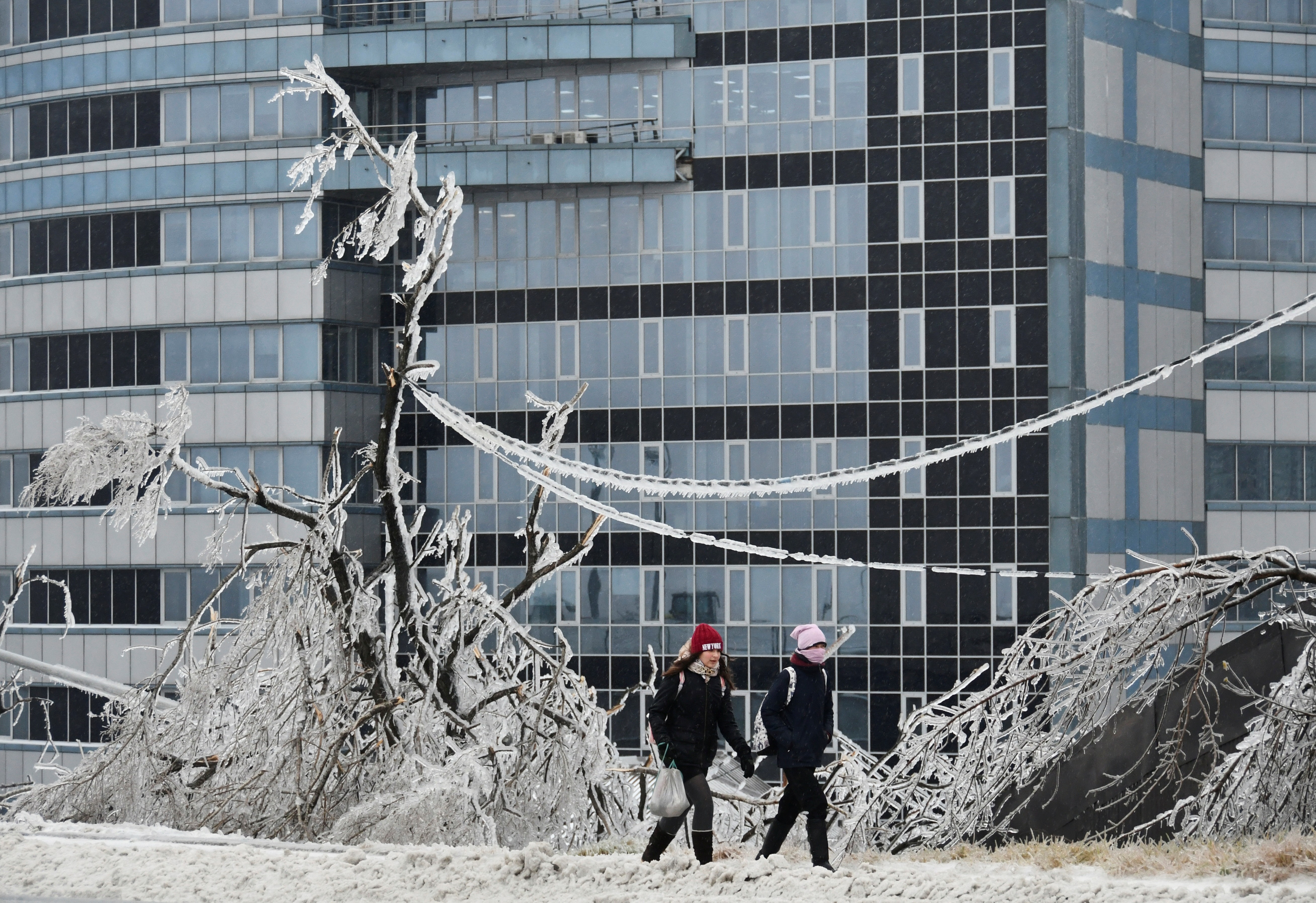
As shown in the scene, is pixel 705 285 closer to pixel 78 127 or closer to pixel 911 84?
pixel 911 84

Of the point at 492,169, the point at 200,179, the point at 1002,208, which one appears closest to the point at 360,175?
the point at 492,169

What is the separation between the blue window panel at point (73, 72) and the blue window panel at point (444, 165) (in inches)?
346

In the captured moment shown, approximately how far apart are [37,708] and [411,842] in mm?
31387

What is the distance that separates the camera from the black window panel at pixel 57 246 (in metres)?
41.9

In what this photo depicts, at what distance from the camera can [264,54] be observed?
132 ft

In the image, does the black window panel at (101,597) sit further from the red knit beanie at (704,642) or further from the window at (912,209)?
the red knit beanie at (704,642)

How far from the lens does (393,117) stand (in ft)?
136

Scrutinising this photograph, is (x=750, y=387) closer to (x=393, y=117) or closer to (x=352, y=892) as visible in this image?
(x=393, y=117)

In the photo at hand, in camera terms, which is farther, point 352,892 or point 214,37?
point 214,37

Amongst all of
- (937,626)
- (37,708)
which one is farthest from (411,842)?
(37,708)

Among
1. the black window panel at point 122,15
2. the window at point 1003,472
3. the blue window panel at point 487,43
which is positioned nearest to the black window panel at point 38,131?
the black window panel at point 122,15

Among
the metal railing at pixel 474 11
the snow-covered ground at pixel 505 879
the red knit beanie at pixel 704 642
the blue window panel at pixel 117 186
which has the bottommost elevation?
the snow-covered ground at pixel 505 879

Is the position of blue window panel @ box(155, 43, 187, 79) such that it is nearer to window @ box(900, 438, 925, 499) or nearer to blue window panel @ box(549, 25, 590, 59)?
blue window panel @ box(549, 25, 590, 59)

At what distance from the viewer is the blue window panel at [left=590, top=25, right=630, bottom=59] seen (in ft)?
128
